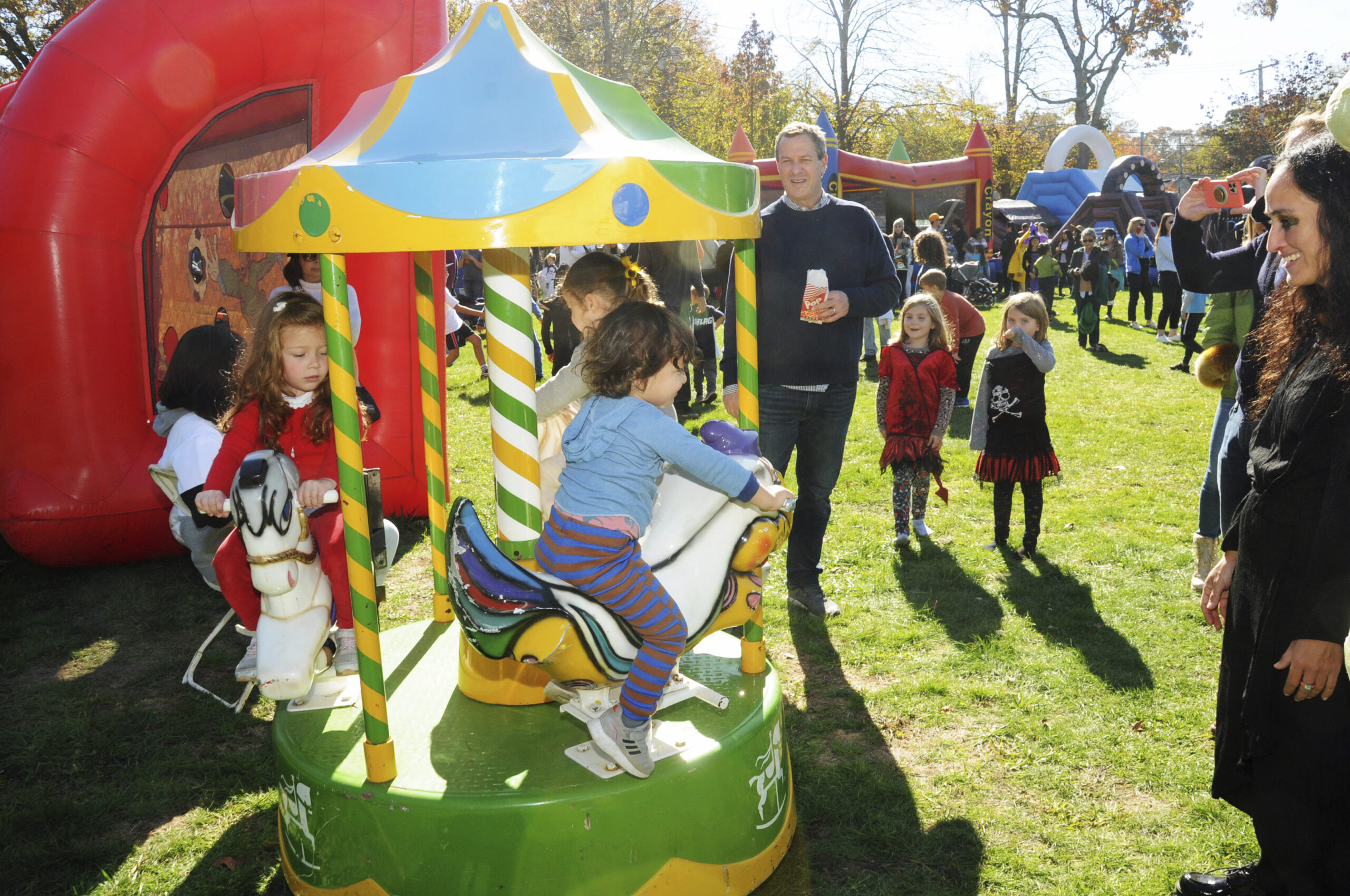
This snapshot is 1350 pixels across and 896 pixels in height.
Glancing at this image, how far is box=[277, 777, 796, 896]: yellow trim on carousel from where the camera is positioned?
279cm

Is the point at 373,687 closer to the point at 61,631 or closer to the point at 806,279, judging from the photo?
the point at 806,279

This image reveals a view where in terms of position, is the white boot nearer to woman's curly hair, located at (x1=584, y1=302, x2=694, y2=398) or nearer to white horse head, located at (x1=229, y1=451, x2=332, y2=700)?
woman's curly hair, located at (x1=584, y1=302, x2=694, y2=398)

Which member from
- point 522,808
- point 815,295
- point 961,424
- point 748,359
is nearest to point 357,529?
point 522,808

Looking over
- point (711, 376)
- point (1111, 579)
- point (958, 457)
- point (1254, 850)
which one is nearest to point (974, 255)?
point (711, 376)

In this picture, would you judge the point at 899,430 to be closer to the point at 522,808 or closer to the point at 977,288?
the point at 522,808

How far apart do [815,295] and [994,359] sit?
191 centimetres

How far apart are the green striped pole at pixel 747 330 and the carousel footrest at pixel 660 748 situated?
1.06 meters

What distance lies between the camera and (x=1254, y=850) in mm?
3080

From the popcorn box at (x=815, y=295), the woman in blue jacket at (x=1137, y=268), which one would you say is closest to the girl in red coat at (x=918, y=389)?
the popcorn box at (x=815, y=295)

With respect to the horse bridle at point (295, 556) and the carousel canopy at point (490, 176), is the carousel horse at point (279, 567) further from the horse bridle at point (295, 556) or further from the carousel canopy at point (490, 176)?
the carousel canopy at point (490, 176)

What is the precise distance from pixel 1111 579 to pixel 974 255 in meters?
17.7

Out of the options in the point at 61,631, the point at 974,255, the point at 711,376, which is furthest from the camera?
the point at 974,255

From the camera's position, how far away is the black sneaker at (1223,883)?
280 cm

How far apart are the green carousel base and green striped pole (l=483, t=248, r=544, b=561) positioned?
0.65 metres
